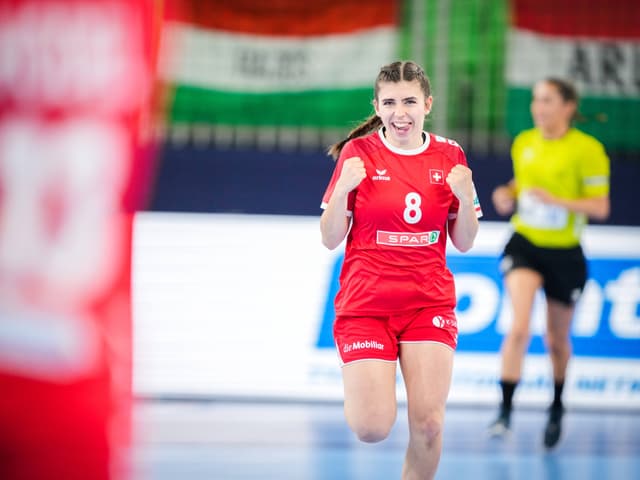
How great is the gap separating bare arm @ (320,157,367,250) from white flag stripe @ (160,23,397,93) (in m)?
4.75

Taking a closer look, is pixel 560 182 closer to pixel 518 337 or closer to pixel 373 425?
pixel 518 337

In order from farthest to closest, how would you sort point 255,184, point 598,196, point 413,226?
point 255,184, point 598,196, point 413,226

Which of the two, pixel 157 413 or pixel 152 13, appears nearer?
pixel 152 13

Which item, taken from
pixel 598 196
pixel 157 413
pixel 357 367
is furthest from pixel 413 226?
pixel 157 413

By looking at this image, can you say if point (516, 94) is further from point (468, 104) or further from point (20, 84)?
point (20, 84)

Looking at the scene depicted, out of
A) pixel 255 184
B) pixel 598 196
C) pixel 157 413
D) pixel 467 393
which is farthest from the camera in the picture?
pixel 255 184

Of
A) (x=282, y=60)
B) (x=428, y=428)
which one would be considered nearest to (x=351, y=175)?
(x=428, y=428)

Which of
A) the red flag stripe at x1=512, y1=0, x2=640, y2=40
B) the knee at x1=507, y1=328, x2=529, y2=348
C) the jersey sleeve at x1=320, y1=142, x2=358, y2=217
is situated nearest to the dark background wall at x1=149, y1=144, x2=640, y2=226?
the red flag stripe at x1=512, y1=0, x2=640, y2=40

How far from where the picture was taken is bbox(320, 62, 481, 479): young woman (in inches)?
154

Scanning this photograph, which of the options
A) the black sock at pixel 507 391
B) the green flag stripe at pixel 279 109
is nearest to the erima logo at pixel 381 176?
the black sock at pixel 507 391

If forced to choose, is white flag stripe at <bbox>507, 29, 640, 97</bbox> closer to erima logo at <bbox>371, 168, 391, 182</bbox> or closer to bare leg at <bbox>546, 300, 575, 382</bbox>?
bare leg at <bbox>546, 300, 575, 382</bbox>

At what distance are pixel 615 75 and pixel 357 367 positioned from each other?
5.34 metres

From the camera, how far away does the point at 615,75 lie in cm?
842

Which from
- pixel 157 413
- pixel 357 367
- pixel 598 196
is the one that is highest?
pixel 598 196
